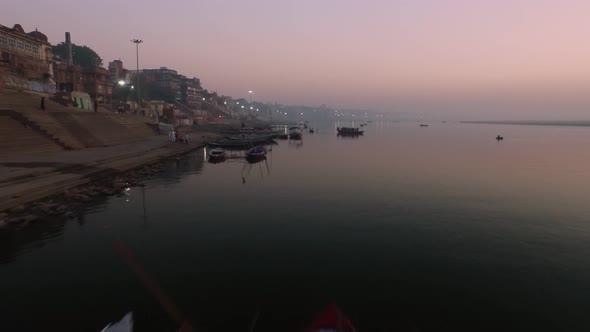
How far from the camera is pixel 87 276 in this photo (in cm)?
1352

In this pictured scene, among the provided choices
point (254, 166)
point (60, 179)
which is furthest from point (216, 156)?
point (60, 179)

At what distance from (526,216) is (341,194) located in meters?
15.0

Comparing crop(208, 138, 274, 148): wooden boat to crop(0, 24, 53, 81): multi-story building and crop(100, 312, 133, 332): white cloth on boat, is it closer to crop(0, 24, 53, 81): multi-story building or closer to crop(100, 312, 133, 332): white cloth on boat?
crop(0, 24, 53, 81): multi-story building

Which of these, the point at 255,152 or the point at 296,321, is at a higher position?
the point at 255,152

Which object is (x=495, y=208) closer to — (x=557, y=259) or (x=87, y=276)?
(x=557, y=259)

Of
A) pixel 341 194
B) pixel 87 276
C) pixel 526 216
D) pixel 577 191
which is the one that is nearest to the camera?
pixel 87 276

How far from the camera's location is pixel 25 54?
6556 cm

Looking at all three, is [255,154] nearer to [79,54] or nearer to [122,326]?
[122,326]

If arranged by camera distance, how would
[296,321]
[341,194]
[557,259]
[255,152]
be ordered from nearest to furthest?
1. [296,321]
2. [557,259]
3. [341,194]
4. [255,152]

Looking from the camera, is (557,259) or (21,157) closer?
(557,259)

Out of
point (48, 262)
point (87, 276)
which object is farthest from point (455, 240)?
point (48, 262)

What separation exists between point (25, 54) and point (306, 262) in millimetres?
81701

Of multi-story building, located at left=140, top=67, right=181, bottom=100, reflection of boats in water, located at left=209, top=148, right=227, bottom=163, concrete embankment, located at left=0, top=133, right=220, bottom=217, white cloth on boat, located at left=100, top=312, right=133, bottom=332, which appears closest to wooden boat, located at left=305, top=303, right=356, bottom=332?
white cloth on boat, located at left=100, top=312, right=133, bottom=332

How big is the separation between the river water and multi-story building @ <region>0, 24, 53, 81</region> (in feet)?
183
